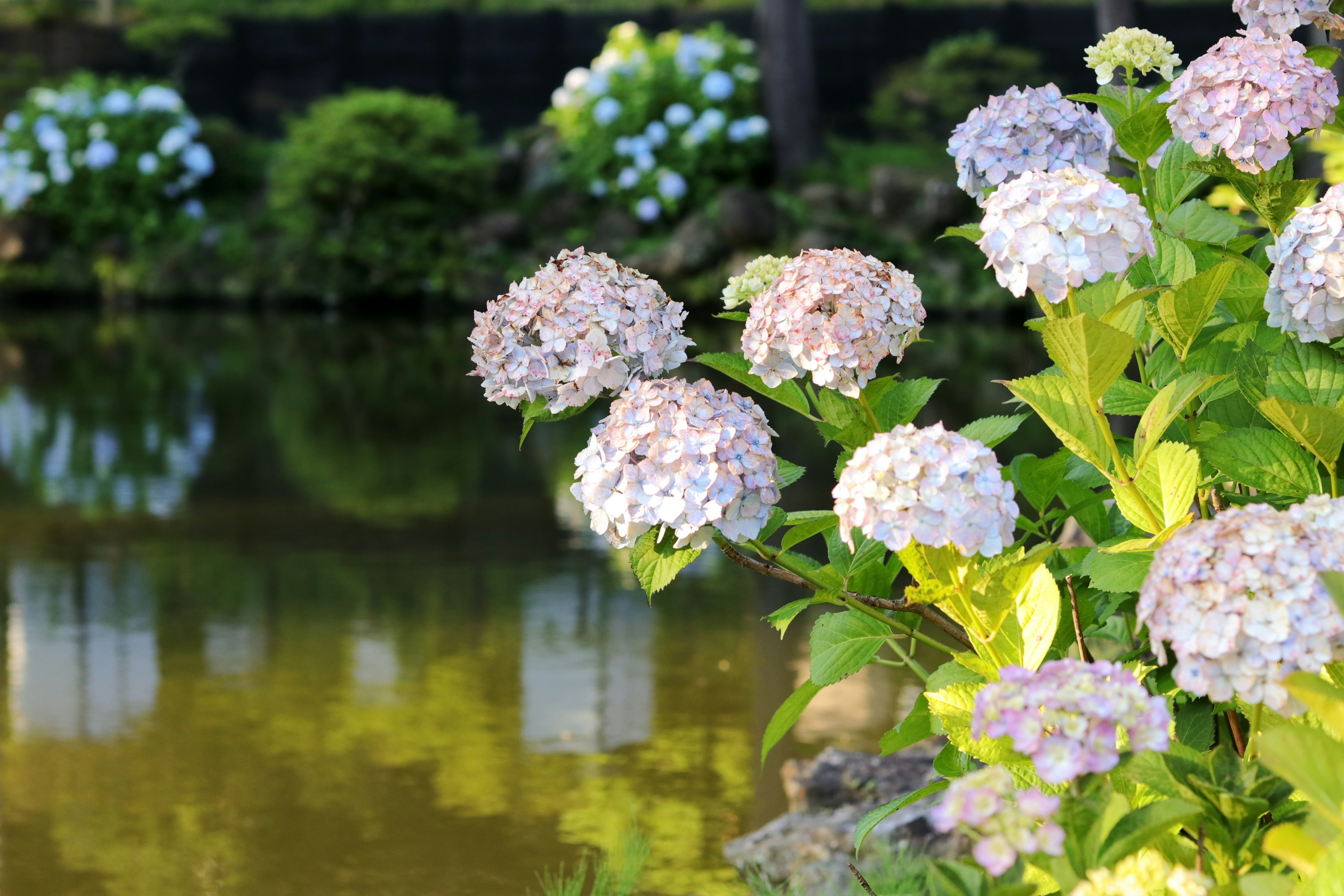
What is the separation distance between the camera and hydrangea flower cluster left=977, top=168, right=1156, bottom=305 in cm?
161

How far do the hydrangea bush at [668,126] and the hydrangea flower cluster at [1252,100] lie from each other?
16.0 meters

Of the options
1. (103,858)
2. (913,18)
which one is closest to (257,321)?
(913,18)

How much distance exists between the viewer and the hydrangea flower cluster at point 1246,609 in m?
1.29

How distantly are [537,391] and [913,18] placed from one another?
20836mm

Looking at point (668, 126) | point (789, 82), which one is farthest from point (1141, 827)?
point (668, 126)

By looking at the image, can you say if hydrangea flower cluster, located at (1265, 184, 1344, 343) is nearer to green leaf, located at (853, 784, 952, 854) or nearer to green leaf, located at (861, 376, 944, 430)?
green leaf, located at (861, 376, 944, 430)

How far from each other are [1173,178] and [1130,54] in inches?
7.2

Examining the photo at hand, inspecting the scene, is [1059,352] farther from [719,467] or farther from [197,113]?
[197,113]

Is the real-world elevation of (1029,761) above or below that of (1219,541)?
below

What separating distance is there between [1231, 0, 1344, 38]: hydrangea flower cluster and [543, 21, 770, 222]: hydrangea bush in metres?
15.7

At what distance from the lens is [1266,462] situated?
1.83 m

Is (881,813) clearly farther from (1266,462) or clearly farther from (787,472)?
(1266,462)

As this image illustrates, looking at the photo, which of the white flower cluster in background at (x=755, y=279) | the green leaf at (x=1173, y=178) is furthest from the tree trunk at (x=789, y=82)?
the white flower cluster in background at (x=755, y=279)

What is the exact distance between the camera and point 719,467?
5.52 ft
